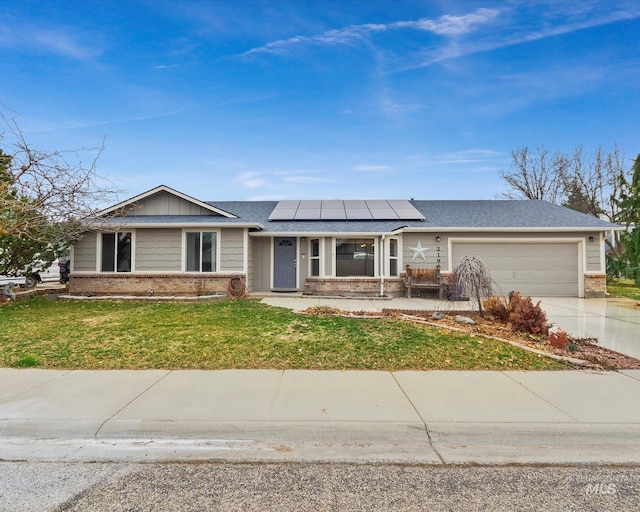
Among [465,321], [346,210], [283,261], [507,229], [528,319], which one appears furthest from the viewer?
[346,210]

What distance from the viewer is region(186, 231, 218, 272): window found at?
14.0 metres

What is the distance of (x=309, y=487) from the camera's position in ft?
8.89

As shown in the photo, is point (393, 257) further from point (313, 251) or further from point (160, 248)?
point (160, 248)

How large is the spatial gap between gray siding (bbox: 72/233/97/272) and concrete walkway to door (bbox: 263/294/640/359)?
7170 mm

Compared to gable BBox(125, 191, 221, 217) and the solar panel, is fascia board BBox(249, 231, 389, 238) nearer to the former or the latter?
the solar panel

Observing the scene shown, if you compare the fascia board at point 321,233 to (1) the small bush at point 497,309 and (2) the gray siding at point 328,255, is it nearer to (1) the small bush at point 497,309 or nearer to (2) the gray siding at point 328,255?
(2) the gray siding at point 328,255

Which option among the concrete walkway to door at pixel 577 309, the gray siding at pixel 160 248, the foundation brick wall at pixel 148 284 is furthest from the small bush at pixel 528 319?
the gray siding at pixel 160 248

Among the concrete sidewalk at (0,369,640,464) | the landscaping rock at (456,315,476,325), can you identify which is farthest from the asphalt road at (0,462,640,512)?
the landscaping rock at (456,315,476,325)

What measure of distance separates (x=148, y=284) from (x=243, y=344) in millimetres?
9138

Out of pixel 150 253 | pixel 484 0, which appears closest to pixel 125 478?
pixel 150 253

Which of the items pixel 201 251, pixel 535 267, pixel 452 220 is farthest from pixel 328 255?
pixel 535 267

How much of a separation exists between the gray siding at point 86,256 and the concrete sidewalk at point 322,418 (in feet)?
33.9

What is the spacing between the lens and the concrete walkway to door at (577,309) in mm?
7680

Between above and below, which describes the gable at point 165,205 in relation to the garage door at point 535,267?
above
